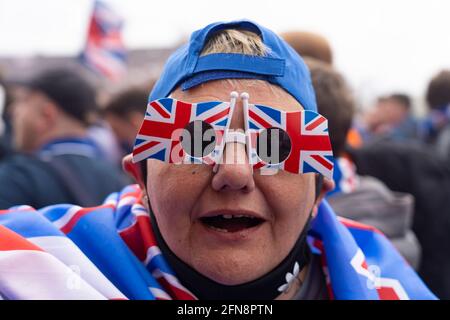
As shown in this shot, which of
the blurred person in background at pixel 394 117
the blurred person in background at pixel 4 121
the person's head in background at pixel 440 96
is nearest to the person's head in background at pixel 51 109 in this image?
the blurred person in background at pixel 4 121

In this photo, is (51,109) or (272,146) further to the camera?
(51,109)

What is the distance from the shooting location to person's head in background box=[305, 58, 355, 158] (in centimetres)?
226

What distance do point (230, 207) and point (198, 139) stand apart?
180 mm

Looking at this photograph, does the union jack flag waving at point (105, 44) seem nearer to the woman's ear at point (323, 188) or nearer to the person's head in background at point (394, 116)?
the person's head in background at point (394, 116)

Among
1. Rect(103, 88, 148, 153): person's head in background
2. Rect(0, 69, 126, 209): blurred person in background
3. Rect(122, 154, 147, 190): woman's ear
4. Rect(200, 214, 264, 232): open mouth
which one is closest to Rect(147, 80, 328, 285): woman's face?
Rect(200, 214, 264, 232): open mouth

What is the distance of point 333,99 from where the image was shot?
2.29 metres

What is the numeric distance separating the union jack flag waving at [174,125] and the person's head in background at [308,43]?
1.37 meters

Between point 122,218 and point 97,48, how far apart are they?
617 cm

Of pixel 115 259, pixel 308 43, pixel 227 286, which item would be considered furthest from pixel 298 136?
pixel 308 43

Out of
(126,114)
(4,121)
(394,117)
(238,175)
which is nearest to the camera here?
(238,175)

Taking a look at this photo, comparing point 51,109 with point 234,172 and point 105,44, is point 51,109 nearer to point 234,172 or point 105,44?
point 234,172

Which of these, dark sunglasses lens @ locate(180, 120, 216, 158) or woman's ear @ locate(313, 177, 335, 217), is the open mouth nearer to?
dark sunglasses lens @ locate(180, 120, 216, 158)

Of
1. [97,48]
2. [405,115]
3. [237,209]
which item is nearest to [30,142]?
[237,209]

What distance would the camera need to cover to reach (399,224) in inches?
97.3
